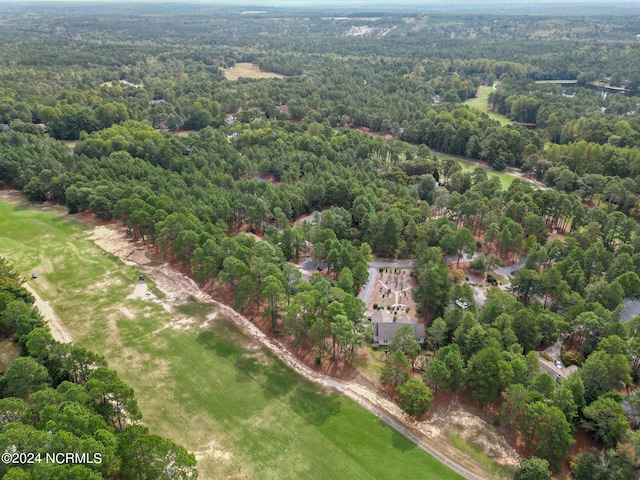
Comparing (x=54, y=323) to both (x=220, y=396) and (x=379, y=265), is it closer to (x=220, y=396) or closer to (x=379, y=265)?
(x=220, y=396)

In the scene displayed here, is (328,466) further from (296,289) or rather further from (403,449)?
(296,289)

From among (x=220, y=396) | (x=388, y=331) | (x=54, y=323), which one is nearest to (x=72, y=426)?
(x=220, y=396)

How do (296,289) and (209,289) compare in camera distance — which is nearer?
(296,289)

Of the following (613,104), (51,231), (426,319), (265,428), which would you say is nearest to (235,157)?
(51,231)

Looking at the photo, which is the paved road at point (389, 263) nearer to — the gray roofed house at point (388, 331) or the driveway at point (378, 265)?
the driveway at point (378, 265)

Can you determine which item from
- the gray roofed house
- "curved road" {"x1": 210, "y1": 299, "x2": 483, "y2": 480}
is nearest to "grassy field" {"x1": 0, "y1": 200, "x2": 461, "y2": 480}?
"curved road" {"x1": 210, "y1": 299, "x2": 483, "y2": 480}
